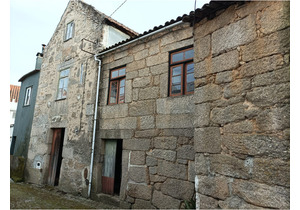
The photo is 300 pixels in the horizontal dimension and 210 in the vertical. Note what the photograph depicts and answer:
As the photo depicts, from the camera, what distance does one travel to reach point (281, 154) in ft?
6.23

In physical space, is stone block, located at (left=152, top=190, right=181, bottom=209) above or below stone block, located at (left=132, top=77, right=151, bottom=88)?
below

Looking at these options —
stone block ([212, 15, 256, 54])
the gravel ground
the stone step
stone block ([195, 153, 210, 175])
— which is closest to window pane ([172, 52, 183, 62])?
stone block ([212, 15, 256, 54])

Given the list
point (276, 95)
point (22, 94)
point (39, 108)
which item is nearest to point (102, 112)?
point (39, 108)

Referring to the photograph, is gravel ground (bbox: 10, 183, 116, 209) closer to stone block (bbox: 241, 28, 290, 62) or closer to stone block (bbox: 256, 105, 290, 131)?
stone block (bbox: 256, 105, 290, 131)

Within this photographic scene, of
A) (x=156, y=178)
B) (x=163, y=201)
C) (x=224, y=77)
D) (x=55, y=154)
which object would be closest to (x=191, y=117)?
(x=156, y=178)

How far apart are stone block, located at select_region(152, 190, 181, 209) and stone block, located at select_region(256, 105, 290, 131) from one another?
2.82 metres

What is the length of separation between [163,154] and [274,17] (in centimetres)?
335

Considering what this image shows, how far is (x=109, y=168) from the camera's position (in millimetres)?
6004

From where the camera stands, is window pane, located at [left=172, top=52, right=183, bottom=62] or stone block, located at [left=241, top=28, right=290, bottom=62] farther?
window pane, located at [left=172, top=52, right=183, bottom=62]

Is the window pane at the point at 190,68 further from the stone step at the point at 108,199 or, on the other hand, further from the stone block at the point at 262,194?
the stone step at the point at 108,199

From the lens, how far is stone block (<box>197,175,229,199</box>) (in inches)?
90.4

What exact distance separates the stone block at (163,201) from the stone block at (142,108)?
1773 millimetres

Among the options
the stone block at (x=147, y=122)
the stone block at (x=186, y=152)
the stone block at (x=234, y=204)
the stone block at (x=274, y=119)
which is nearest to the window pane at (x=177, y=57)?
the stone block at (x=147, y=122)

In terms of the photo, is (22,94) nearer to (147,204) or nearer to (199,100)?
(147,204)
